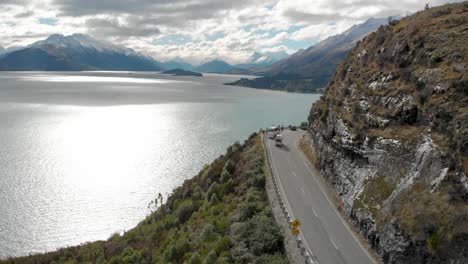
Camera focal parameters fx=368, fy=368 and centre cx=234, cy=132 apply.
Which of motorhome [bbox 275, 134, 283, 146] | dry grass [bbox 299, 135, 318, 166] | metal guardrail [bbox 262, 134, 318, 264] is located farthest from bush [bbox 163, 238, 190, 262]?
motorhome [bbox 275, 134, 283, 146]

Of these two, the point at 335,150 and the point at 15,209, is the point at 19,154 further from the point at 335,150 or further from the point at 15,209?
the point at 335,150

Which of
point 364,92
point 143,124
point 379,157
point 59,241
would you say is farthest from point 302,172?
point 143,124

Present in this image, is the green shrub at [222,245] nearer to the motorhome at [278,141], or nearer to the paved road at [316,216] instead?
the paved road at [316,216]

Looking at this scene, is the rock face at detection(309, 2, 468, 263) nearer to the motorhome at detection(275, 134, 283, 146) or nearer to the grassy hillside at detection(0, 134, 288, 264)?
the grassy hillside at detection(0, 134, 288, 264)

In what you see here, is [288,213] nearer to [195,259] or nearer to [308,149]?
[195,259]

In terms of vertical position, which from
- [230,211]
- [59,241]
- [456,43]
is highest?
[456,43]

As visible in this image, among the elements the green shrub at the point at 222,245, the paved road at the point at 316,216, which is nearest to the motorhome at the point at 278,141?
the paved road at the point at 316,216

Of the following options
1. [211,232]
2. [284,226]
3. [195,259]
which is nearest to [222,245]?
[195,259]
